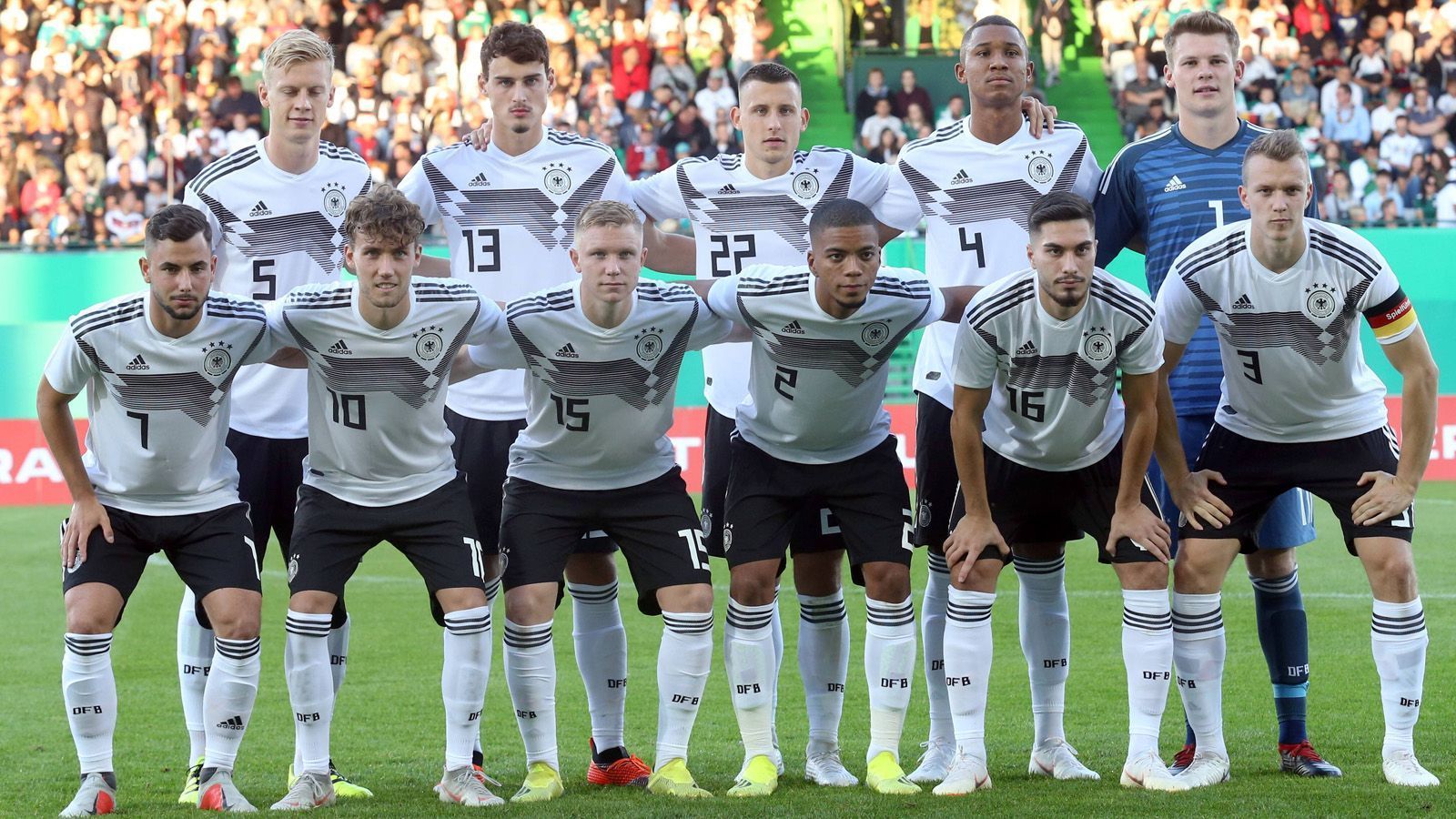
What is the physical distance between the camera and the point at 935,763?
576cm

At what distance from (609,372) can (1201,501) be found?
6.53 ft

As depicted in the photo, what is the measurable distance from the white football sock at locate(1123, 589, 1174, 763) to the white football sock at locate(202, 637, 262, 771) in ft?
9.22

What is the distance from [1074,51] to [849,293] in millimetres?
17801

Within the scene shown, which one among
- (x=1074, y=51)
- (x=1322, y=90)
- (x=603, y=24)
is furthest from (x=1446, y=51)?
(x=603, y=24)

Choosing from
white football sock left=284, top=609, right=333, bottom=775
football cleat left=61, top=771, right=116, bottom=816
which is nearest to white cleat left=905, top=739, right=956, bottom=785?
white football sock left=284, top=609, right=333, bottom=775

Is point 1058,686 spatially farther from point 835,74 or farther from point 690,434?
point 835,74

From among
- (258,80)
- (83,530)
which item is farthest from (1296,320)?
(258,80)

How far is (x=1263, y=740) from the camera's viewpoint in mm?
6309

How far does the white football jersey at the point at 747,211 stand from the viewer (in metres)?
6.01

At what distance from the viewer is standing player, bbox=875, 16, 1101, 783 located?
228 inches

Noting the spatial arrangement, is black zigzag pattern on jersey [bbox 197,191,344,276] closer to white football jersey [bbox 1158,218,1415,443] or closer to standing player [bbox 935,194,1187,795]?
standing player [bbox 935,194,1187,795]

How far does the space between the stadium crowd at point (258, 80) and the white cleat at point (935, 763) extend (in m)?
13.2

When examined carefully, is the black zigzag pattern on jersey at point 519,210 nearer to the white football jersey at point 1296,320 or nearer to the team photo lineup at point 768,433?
the team photo lineup at point 768,433

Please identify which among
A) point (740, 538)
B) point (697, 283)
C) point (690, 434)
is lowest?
point (690, 434)
